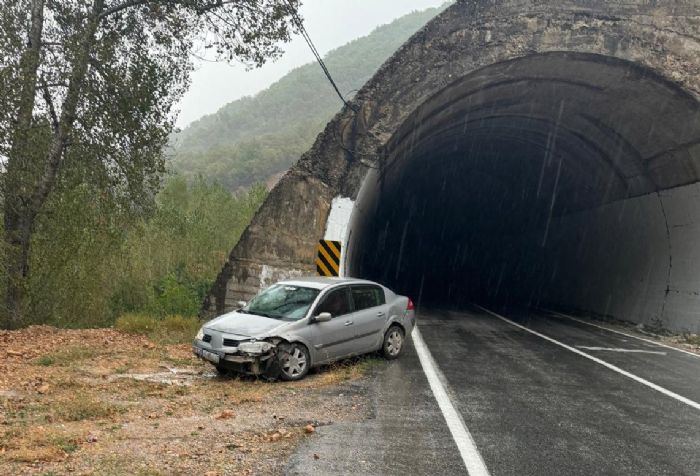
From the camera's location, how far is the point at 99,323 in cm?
1536

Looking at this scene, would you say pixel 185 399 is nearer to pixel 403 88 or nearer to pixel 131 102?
pixel 131 102

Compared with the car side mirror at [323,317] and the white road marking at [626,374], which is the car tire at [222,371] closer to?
the car side mirror at [323,317]

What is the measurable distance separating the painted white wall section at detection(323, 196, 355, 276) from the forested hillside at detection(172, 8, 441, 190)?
68.1 meters

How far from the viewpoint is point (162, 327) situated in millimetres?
12617

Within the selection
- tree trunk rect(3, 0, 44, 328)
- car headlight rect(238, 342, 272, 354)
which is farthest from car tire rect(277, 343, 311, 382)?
tree trunk rect(3, 0, 44, 328)

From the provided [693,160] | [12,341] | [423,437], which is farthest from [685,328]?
[12,341]

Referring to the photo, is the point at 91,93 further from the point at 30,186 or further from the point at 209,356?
the point at 209,356

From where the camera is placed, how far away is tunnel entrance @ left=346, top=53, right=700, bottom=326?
14.6m

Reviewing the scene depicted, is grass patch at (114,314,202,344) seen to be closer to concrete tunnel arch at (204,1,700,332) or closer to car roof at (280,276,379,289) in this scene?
concrete tunnel arch at (204,1,700,332)

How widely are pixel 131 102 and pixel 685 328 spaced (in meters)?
14.6

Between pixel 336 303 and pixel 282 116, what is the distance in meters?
113

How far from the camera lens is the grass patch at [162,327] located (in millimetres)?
11914

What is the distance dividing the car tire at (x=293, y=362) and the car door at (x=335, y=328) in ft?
0.86

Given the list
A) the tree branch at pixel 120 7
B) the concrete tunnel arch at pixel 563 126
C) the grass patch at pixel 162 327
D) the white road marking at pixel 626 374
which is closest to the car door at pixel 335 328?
the grass patch at pixel 162 327
